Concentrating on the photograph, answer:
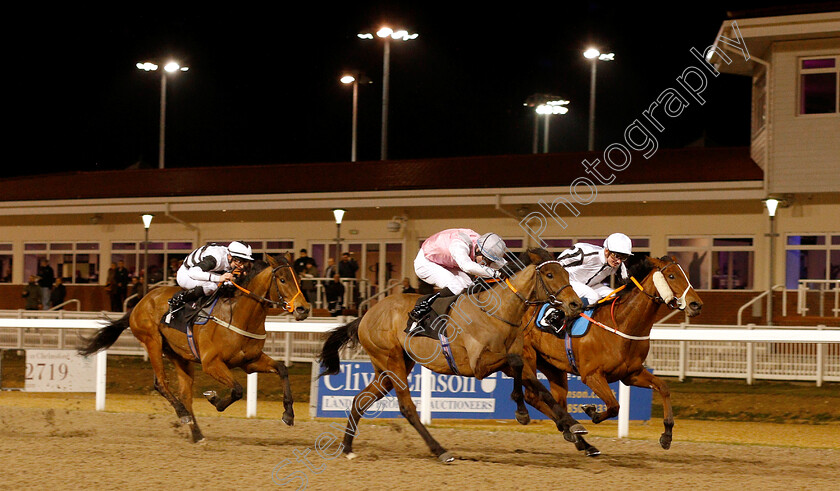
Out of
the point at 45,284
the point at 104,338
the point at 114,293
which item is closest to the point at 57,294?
the point at 45,284

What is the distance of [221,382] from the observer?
7516 millimetres

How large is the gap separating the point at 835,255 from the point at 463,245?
35.2ft

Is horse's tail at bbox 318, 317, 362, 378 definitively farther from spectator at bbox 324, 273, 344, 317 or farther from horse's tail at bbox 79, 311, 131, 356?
spectator at bbox 324, 273, 344, 317

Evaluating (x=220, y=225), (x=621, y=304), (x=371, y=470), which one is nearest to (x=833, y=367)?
(x=621, y=304)

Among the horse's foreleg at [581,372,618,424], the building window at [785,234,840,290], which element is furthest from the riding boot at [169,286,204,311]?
the building window at [785,234,840,290]

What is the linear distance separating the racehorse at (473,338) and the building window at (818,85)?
10.7 meters

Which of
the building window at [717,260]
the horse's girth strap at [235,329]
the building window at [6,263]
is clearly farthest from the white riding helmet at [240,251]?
the building window at [6,263]

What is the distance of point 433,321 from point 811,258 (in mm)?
10804

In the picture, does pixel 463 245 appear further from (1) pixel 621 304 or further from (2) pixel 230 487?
(2) pixel 230 487

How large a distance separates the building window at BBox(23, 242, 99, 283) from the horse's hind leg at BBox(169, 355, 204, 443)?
13242mm

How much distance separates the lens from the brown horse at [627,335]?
677 cm

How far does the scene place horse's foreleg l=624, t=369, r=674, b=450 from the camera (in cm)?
656

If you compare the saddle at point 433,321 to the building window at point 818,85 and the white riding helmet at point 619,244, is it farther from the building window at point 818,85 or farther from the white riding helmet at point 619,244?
the building window at point 818,85

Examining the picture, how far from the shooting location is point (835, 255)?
15516mm
